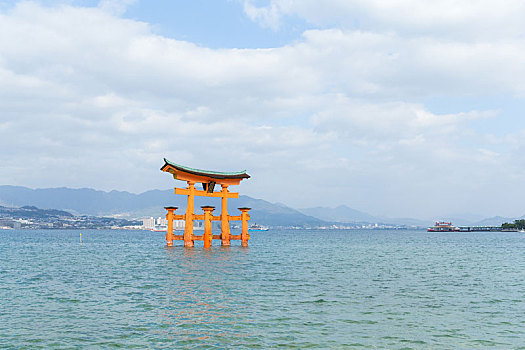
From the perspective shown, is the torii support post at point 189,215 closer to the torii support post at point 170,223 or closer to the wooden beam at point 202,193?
the wooden beam at point 202,193

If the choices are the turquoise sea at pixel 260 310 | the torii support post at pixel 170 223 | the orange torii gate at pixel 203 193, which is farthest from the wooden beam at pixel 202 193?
the turquoise sea at pixel 260 310

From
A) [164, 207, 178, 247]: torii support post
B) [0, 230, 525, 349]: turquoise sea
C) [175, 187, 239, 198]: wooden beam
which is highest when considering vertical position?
[175, 187, 239, 198]: wooden beam

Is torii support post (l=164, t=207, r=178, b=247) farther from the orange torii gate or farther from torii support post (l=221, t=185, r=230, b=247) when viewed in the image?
torii support post (l=221, t=185, r=230, b=247)

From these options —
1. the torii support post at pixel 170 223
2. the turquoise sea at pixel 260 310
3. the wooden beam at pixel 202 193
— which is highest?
the wooden beam at pixel 202 193

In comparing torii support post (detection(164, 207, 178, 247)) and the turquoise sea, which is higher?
torii support post (detection(164, 207, 178, 247))

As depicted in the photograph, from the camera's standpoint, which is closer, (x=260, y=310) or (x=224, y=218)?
(x=260, y=310)

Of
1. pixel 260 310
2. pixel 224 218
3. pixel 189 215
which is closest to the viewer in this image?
pixel 260 310

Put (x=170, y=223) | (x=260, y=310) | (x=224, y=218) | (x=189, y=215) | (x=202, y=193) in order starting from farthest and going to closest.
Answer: (x=224, y=218), (x=170, y=223), (x=202, y=193), (x=189, y=215), (x=260, y=310)

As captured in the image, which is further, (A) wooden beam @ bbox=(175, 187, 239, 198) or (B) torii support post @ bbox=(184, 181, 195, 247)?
(A) wooden beam @ bbox=(175, 187, 239, 198)

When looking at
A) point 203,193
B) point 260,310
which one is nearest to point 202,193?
point 203,193

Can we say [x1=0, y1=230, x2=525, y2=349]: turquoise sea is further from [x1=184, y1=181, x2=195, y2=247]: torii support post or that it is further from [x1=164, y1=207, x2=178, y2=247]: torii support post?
[x1=164, y1=207, x2=178, y2=247]: torii support post

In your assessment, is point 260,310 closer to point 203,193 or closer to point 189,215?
point 189,215

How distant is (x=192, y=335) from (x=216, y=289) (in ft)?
31.3

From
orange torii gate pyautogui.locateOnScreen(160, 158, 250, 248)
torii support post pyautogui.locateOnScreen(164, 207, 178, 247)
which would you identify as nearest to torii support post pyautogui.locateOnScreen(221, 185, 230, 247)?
orange torii gate pyautogui.locateOnScreen(160, 158, 250, 248)
